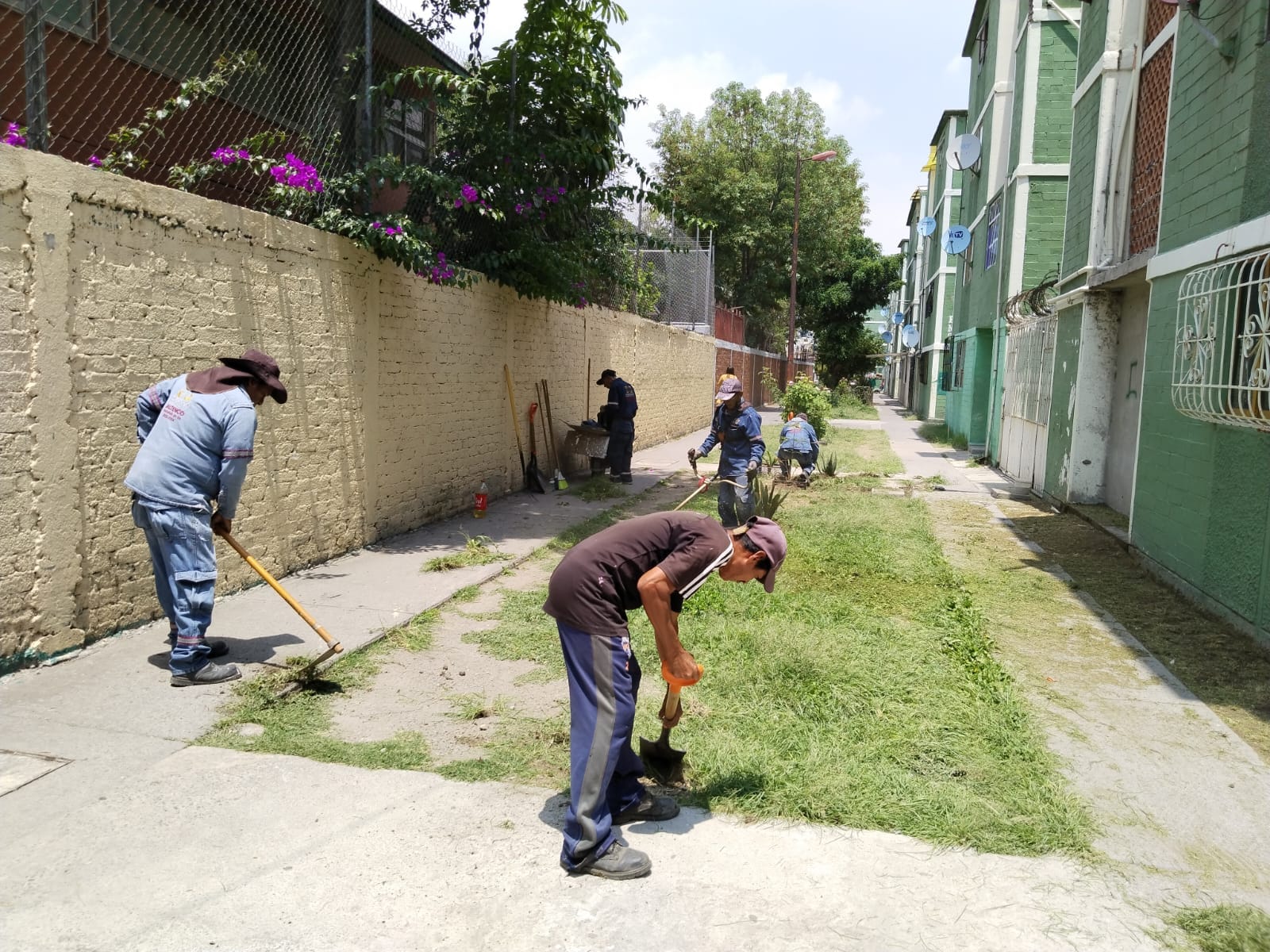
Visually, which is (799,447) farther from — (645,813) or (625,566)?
(625,566)

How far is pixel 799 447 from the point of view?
1246 centimetres

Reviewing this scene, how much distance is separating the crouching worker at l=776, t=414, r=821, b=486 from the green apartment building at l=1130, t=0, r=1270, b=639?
4.87 m

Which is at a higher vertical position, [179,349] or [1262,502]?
[179,349]

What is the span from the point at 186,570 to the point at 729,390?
5.15m

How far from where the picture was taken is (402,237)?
7.43 metres

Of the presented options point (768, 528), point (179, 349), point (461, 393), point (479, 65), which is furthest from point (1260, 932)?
point (479, 65)

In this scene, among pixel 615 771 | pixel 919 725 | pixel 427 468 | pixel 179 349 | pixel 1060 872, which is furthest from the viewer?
pixel 427 468

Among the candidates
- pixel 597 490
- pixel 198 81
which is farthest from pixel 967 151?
pixel 198 81

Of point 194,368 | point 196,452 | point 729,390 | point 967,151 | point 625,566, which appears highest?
point 967,151

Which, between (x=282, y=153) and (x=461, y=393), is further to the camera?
(x=461, y=393)

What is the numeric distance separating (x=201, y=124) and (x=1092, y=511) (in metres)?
9.81

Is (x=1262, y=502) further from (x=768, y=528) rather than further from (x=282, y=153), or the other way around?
(x=282, y=153)

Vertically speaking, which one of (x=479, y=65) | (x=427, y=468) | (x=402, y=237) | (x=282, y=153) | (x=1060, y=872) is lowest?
(x=1060, y=872)

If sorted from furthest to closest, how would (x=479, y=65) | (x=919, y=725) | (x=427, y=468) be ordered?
(x=479, y=65)
(x=427, y=468)
(x=919, y=725)
